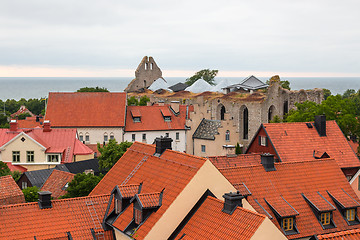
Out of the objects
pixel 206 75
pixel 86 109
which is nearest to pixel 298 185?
pixel 86 109

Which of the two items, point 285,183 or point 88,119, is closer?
point 285,183

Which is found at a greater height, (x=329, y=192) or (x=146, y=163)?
(x=146, y=163)

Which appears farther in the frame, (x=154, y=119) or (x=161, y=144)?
(x=154, y=119)

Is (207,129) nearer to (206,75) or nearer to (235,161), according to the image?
(235,161)

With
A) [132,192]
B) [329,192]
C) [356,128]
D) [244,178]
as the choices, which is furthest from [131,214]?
[356,128]

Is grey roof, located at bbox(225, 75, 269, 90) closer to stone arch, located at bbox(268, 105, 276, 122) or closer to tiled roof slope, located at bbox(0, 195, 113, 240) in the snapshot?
stone arch, located at bbox(268, 105, 276, 122)

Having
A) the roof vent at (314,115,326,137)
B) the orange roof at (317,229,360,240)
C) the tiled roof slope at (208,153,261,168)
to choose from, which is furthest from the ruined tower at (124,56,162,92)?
the orange roof at (317,229,360,240)

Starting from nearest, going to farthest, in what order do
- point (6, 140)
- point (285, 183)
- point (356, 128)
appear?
point (285, 183) < point (356, 128) < point (6, 140)

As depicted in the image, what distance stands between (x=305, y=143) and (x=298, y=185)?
42.2 feet

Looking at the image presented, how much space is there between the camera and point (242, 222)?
59.8 feet

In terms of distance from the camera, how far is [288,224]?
2488 cm

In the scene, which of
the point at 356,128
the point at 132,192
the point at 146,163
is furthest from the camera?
the point at 356,128

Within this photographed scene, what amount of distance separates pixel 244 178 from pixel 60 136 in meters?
34.6

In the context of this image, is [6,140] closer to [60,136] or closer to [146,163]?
[60,136]
